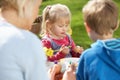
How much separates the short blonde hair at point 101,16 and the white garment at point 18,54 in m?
1.02

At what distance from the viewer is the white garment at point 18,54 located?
1675 millimetres

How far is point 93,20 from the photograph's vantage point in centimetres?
271

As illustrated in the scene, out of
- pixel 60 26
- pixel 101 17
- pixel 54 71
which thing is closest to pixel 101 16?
pixel 101 17

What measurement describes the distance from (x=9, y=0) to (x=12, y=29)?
17 cm

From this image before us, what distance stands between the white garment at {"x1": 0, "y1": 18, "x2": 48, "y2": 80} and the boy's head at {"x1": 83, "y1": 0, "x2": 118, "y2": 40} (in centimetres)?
102

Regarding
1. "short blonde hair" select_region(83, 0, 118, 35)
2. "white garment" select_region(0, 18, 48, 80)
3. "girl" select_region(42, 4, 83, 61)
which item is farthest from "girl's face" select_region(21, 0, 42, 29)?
"girl" select_region(42, 4, 83, 61)

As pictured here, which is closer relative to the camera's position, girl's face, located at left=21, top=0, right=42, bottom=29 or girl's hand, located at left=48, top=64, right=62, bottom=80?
girl's face, located at left=21, top=0, right=42, bottom=29

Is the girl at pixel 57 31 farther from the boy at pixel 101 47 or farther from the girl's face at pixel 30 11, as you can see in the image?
the girl's face at pixel 30 11

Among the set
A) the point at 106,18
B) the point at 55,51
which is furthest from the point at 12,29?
the point at 55,51

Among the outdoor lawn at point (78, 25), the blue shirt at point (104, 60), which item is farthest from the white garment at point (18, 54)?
the outdoor lawn at point (78, 25)

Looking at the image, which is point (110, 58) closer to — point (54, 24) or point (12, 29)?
point (12, 29)

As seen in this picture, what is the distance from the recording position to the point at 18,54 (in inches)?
66.4

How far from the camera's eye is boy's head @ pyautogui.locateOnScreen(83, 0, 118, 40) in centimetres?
270

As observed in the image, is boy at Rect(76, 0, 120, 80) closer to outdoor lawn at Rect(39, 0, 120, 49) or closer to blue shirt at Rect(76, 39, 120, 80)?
blue shirt at Rect(76, 39, 120, 80)
